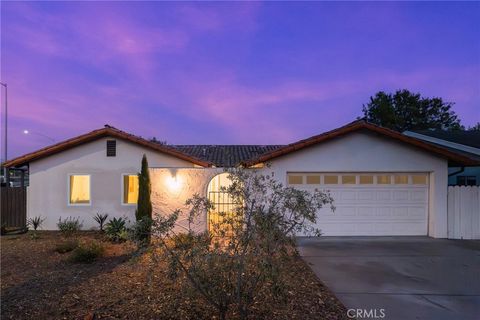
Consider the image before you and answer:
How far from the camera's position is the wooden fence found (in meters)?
12.2

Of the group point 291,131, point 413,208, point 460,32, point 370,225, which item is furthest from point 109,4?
point 291,131

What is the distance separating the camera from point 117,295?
525 cm

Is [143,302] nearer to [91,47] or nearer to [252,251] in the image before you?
[252,251]

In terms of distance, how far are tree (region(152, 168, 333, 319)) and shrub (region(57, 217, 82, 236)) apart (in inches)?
339

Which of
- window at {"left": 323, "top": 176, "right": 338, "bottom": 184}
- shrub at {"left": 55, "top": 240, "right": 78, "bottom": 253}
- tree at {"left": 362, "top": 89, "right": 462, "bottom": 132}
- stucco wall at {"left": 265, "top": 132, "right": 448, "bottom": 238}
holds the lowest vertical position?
shrub at {"left": 55, "top": 240, "right": 78, "bottom": 253}

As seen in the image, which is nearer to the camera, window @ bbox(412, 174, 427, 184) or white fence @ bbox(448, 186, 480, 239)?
white fence @ bbox(448, 186, 480, 239)

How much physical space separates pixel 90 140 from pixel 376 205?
1059cm

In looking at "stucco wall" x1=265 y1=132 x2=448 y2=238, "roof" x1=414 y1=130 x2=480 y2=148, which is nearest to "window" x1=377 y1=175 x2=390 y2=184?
"stucco wall" x1=265 y1=132 x2=448 y2=238

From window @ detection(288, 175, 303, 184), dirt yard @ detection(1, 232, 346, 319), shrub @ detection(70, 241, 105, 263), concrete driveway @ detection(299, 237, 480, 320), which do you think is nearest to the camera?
dirt yard @ detection(1, 232, 346, 319)

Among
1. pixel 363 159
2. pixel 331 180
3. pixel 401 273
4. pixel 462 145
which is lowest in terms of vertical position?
pixel 401 273

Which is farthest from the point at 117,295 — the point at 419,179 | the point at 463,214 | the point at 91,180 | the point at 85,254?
the point at 463,214

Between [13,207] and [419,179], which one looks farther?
[13,207]

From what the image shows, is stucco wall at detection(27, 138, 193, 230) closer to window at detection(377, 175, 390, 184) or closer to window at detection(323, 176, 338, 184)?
window at detection(323, 176, 338, 184)

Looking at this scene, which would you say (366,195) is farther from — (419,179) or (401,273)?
(401,273)
